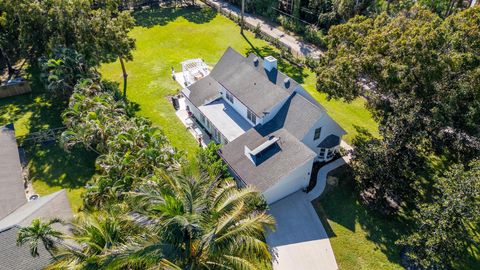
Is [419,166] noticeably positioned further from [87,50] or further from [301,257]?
[87,50]

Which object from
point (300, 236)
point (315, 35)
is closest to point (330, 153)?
point (300, 236)

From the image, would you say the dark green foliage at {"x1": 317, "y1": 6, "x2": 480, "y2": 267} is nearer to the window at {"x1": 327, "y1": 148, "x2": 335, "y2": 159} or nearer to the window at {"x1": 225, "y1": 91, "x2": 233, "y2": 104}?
the window at {"x1": 327, "y1": 148, "x2": 335, "y2": 159}

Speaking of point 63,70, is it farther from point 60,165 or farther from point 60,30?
point 60,165

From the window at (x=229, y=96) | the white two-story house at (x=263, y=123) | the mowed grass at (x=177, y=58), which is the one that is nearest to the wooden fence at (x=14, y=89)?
the mowed grass at (x=177, y=58)

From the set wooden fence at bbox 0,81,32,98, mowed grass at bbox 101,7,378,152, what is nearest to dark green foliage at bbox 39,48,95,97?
mowed grass at bbox 101,7,378,152

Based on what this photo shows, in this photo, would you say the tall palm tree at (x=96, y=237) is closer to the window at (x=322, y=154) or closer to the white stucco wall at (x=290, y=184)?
the white stucco wall at (x=290, y=184)

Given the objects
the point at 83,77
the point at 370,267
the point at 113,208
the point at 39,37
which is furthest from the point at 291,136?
the point at 39,37
